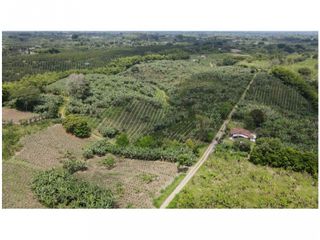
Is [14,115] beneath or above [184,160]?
above

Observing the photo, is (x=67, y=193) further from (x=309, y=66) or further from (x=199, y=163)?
(x=309, y=66)

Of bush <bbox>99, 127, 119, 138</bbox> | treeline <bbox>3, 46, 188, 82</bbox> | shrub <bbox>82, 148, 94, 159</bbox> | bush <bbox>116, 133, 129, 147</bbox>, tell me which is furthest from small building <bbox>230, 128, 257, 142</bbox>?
treeline <bbox>3, 46, 188, 82</bbox>

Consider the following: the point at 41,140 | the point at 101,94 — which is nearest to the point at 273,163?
the point at 41,140

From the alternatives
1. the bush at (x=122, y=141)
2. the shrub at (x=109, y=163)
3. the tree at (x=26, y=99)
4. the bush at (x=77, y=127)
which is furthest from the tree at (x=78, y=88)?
the shrub at (x=109, y=163)

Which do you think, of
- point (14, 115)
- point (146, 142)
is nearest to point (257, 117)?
point (146, 142)

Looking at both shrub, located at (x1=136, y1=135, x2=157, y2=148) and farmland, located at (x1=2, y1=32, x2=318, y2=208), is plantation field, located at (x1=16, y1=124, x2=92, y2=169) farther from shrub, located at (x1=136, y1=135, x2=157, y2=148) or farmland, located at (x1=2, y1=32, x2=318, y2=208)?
shrub, located at (x1=136, y1=135, x2=157, y2=148)
